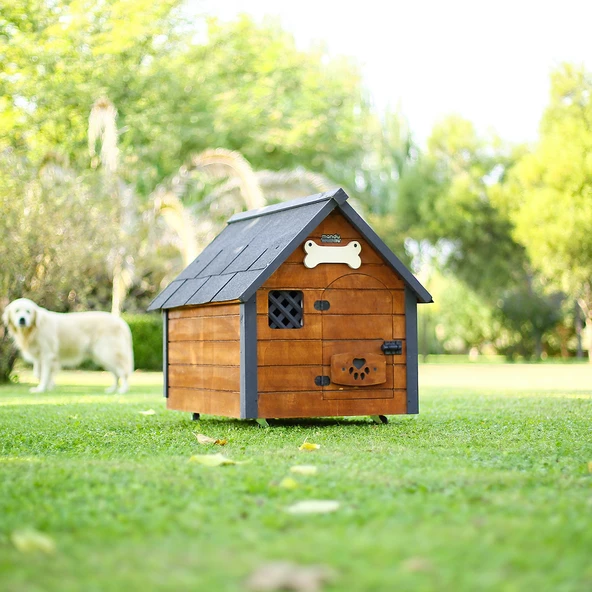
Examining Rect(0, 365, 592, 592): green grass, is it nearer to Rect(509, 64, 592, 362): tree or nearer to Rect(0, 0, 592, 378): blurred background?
Rect(0, 0, 592, 378): blurred background

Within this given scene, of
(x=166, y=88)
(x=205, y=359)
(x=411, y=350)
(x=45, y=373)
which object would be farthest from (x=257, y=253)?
(x=166, y=88)

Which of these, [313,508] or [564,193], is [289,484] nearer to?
[313,508]

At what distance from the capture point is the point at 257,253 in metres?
9.09

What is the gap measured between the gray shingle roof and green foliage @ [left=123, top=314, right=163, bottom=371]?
12.9 meters

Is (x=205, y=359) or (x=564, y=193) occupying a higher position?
(x=564, y=193)

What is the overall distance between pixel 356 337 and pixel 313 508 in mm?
5014

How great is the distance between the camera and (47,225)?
1706cm

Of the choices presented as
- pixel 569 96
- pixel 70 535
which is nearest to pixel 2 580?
pixel 70 535

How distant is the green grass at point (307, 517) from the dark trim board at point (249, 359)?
237 millimetres

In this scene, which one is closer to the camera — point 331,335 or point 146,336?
point 331,335

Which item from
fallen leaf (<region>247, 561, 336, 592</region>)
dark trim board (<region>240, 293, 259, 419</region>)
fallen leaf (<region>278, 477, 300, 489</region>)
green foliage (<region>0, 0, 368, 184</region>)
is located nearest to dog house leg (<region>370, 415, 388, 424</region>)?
dark trim board (<region>240, 293, 259, 419</region>)

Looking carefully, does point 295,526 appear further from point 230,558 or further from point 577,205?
point 577,205

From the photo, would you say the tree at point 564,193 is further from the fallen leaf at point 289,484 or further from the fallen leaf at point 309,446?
the fallen leaf at point 289,484

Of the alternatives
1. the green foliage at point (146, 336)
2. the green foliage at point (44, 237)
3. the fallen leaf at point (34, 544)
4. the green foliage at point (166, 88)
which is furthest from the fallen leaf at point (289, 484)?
the green foliage at point (166, 88)
